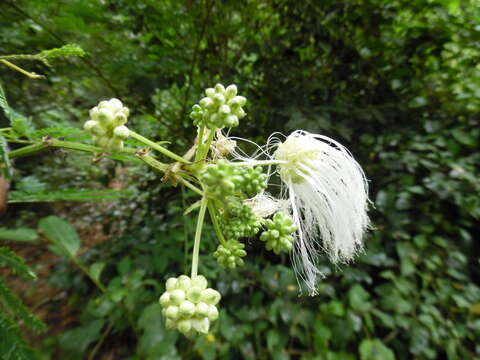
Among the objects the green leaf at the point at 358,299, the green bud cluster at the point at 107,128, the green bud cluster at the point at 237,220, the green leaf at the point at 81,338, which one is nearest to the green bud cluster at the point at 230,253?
the green bud cluster at the point at 237,220

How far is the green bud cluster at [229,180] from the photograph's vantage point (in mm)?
691

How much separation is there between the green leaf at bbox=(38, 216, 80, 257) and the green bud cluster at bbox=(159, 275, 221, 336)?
4.84ft

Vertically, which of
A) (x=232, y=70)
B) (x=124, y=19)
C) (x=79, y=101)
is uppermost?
(x=124, y=19)

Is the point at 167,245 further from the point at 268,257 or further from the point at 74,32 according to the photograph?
the point at 74,32

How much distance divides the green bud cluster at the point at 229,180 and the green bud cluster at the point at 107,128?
0.69ft

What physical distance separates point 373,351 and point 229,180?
2044mm

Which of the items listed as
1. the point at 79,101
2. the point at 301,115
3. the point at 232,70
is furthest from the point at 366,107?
the point at 79,101

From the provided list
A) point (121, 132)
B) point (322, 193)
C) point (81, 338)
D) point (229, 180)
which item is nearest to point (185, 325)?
point (229, 180)

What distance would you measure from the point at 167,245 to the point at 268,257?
926 mm

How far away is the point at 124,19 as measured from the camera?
180cm

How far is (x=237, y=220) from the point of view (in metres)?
0.82

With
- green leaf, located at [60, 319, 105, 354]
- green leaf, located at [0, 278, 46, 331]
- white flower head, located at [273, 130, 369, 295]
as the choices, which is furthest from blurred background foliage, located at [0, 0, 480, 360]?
green leaf, located at [0, 278, 46, 331]

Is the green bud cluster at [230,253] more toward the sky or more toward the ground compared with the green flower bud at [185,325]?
more toward the sky

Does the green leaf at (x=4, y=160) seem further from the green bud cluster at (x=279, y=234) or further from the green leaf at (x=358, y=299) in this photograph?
the green leaf at (x=358, y=299)
